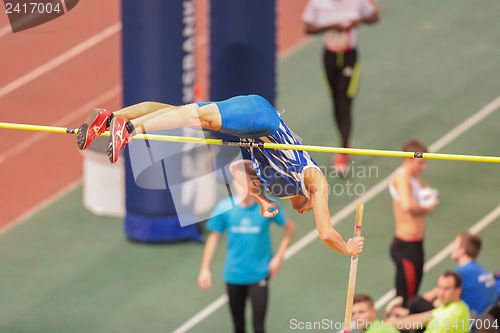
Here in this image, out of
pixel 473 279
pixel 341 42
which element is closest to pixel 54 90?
pixel 341 42

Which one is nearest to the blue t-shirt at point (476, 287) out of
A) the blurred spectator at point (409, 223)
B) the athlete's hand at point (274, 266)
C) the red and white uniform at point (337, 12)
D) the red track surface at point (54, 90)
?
the blurred spectator at point (409, 223)

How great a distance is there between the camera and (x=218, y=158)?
355 inches

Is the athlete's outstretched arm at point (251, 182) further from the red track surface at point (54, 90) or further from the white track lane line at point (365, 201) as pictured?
the red track surface at point (54, 90)

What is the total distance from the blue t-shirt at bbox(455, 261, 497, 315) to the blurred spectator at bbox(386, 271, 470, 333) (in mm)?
270

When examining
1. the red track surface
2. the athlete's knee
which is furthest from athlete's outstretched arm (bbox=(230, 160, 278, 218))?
the red track surface

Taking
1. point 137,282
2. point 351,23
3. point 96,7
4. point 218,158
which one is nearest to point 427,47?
point 351,23

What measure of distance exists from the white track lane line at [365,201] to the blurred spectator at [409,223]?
32.7 inches

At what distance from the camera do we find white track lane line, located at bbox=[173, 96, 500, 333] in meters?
10.7

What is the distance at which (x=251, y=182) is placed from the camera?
25.5ft

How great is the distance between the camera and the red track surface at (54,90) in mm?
13133

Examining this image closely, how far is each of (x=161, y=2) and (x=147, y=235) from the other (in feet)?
7.36

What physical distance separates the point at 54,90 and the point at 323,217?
8.37 m

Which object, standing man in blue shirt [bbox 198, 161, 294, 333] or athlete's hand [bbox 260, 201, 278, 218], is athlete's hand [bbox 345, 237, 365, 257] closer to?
athlete's hand [bbox 260, 201, 278, 218]

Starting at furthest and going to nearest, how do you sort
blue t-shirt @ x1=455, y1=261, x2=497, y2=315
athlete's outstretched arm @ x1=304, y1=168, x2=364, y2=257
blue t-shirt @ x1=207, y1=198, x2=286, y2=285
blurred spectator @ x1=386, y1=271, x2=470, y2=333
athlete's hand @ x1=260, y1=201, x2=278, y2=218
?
1. blue t-shirt @ x1=207, y1=198, x2=286, y2=285
2. blue t-shirt @ x1=455, y1=261, x2=497, y2=315
3. blurred spectator @ x1=386, y1=271, x2=470, y2=333
4. athlete's hand @ x1=260, y1=201, x2=278, y2=218
5. athlete's outstretched arm @ x1=304, y1=168, x2=364, y2=257
